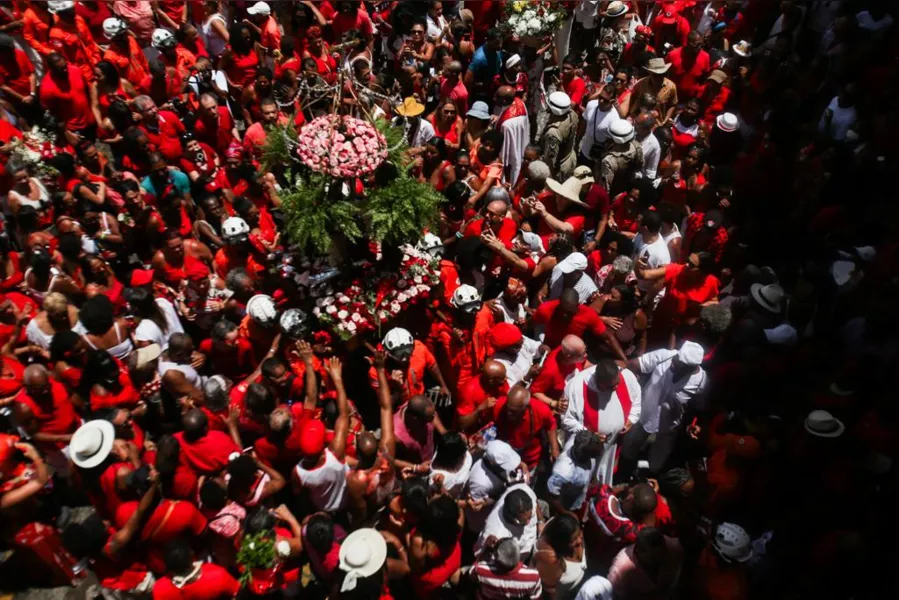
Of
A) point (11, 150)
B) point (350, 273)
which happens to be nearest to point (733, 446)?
point (350, 273)

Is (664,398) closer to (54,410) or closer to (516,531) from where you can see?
(516,531)


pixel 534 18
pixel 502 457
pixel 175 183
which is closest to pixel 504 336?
pixel 502 457

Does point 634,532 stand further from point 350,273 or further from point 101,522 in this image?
point 101,522

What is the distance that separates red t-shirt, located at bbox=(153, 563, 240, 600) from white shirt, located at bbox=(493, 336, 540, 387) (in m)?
2.85

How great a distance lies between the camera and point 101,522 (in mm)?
4309

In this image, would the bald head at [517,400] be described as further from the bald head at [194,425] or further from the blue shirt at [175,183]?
the blue shirt at [175,183]

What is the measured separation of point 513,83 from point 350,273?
464 centimetres

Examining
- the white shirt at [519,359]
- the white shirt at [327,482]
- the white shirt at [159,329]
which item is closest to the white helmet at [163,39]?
the white shirt at [159,329]

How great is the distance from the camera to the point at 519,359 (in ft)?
19.0

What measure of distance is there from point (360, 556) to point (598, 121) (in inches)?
265

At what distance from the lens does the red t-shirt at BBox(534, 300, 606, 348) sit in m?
5.92

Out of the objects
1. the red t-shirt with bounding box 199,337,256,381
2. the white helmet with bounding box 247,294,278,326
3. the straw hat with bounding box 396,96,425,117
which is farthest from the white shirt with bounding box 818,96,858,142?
the red t-shirt with bounding box 199,337,256,381

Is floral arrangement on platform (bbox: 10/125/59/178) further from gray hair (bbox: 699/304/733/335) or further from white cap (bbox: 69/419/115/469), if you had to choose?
gray hair (bbox: 699/304/733/335)

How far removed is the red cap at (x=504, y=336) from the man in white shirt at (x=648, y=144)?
345 centimetres
